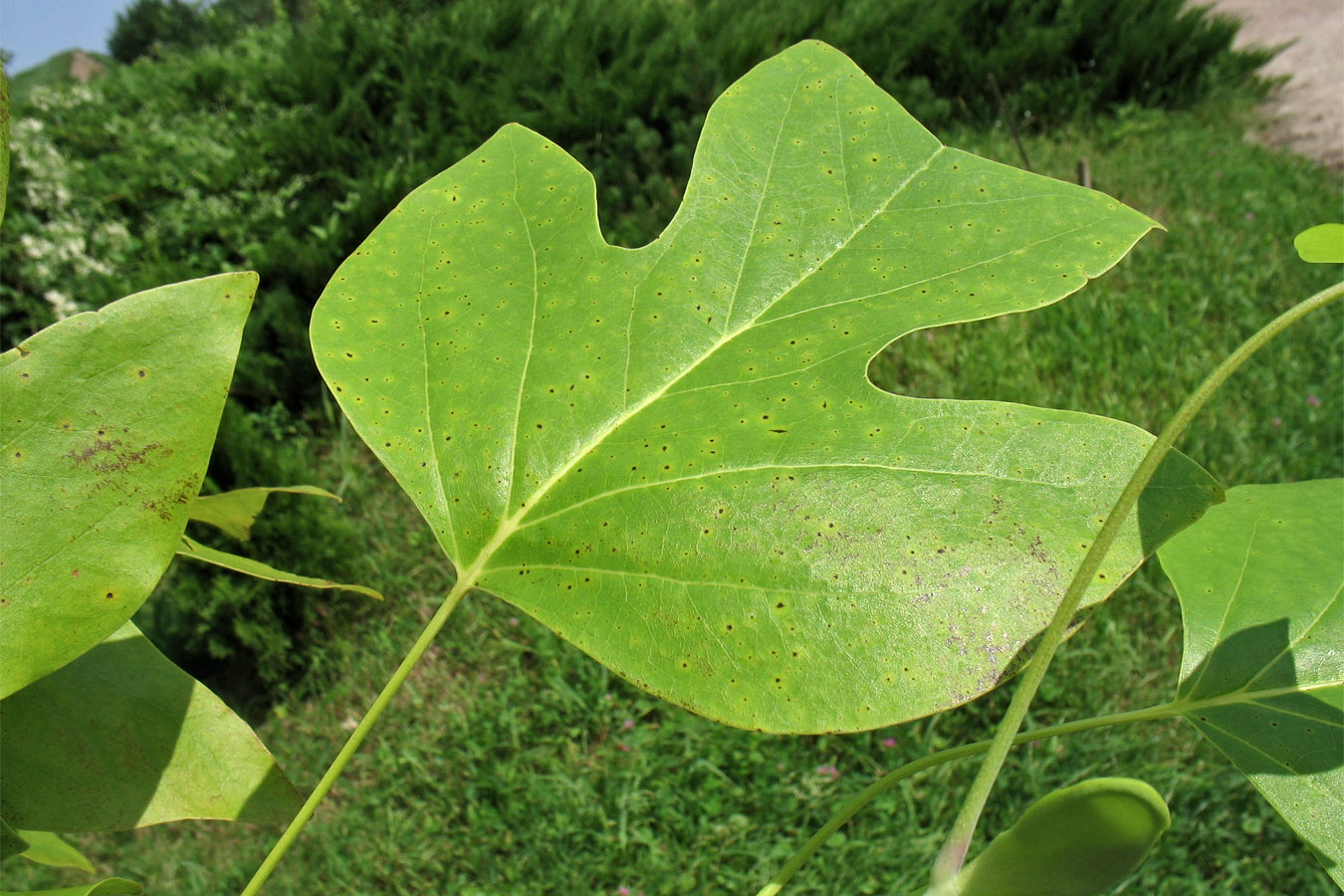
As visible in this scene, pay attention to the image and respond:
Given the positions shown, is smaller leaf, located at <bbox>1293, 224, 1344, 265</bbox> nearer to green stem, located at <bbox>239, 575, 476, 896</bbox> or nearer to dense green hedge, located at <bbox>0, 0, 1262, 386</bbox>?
green stem, located at <bbox>239, 575, 476, 896</bbox>

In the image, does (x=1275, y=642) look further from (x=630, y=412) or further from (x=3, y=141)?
(x=3, y=141)

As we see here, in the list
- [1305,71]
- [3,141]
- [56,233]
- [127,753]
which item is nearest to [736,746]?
[127,753]

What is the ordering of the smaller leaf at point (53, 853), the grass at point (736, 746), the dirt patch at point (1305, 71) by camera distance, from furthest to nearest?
1. the dirt patch at point (1305, 71)
2. the grass at point (736, 746)
3. the smaller leaf at point (53, 853)

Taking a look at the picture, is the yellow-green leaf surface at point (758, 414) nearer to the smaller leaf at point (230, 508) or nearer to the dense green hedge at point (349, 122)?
the smaller leaf at point (230, 508)

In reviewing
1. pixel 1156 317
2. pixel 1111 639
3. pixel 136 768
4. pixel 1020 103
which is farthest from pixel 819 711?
pixel 1020 103

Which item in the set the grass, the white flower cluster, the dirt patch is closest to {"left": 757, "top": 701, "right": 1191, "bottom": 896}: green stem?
the grass

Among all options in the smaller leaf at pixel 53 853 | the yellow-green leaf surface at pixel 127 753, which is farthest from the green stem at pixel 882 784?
the smaller leaf at pixel 53 853
